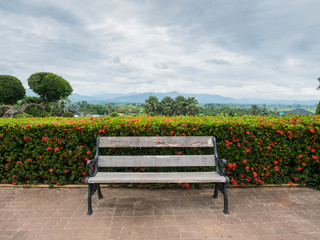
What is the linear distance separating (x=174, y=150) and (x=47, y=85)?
25.2 m

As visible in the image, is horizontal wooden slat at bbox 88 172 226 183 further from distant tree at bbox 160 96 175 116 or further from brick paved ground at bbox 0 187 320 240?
distant tree at bbox 160 96 175 116

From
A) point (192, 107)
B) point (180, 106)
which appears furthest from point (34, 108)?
point (180, 106)

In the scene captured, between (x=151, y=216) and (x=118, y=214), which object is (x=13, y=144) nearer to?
(x=118, y=214)

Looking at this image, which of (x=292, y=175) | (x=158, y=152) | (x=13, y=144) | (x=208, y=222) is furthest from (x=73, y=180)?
(x=292, y=175)

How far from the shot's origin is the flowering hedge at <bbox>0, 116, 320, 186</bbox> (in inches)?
162

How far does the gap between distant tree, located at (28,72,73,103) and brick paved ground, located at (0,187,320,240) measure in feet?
77.1

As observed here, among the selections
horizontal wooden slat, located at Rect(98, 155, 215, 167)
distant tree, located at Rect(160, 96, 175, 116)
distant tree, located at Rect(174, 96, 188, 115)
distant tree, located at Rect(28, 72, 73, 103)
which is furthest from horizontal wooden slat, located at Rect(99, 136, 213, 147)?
distant tree, located at Rect(160, 96, 175, 116)

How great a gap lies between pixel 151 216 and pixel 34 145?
3005 millimetres

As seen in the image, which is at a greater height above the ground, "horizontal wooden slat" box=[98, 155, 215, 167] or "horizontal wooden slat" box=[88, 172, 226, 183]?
"horizontal wooden slat" box=[98, 155, 215, 167]

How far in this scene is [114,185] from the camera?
437 cm

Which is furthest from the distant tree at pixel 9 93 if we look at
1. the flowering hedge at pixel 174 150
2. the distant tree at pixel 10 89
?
the flowering hedge at pixel 174 150

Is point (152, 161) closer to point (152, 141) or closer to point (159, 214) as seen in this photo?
point (152, 141)

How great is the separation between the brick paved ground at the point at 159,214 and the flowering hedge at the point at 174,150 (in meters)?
0.36

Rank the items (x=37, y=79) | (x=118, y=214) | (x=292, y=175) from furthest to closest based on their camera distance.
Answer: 1. (x=37, y=79)
2. (x=292, y=175)
3. (x=118, y=214)
